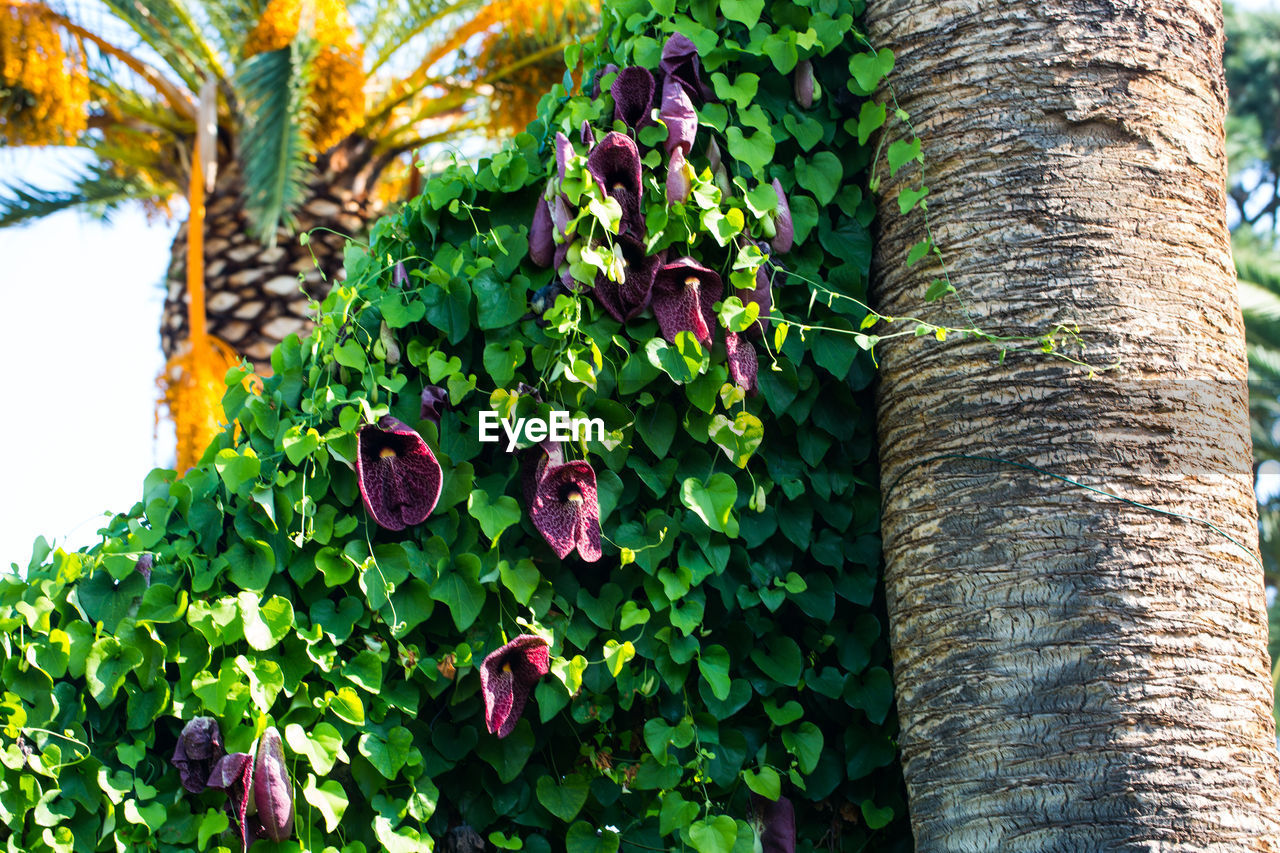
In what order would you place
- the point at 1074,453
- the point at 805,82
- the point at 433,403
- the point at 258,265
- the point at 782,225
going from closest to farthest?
the point at 1074,453, the point at 433,403, the point at 782,225, the point at 805,82, the point at 258,265

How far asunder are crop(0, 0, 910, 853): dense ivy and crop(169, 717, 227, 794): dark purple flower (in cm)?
3

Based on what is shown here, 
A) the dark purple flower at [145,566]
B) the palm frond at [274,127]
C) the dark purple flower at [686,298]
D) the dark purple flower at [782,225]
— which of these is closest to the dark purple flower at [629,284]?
the dark purple flower at [686,298]

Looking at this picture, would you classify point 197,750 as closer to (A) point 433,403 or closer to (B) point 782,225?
(A) point 433,403

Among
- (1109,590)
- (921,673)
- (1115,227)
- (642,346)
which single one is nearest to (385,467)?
(642,346)

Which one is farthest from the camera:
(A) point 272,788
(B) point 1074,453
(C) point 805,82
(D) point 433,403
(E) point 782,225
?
(C) point 805,82

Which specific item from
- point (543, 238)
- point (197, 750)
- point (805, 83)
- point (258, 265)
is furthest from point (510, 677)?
point (258, 265)

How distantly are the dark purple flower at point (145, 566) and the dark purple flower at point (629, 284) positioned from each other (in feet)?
3.03

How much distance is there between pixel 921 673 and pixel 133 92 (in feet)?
19.8

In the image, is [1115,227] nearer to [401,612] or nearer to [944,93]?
[944,93]

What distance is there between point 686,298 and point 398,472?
619 millimetres

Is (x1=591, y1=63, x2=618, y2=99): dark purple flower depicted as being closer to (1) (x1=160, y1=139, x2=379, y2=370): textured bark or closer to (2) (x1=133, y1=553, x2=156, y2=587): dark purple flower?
(2) (x1=133, y1=553, x2=156, y2=587): dark purple flower

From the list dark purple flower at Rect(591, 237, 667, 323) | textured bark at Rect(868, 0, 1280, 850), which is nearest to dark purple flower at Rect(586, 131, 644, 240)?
dark purple flower at Rect(591, 237, 667, 323)

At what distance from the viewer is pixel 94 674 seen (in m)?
1.77

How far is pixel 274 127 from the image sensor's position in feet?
17.8
